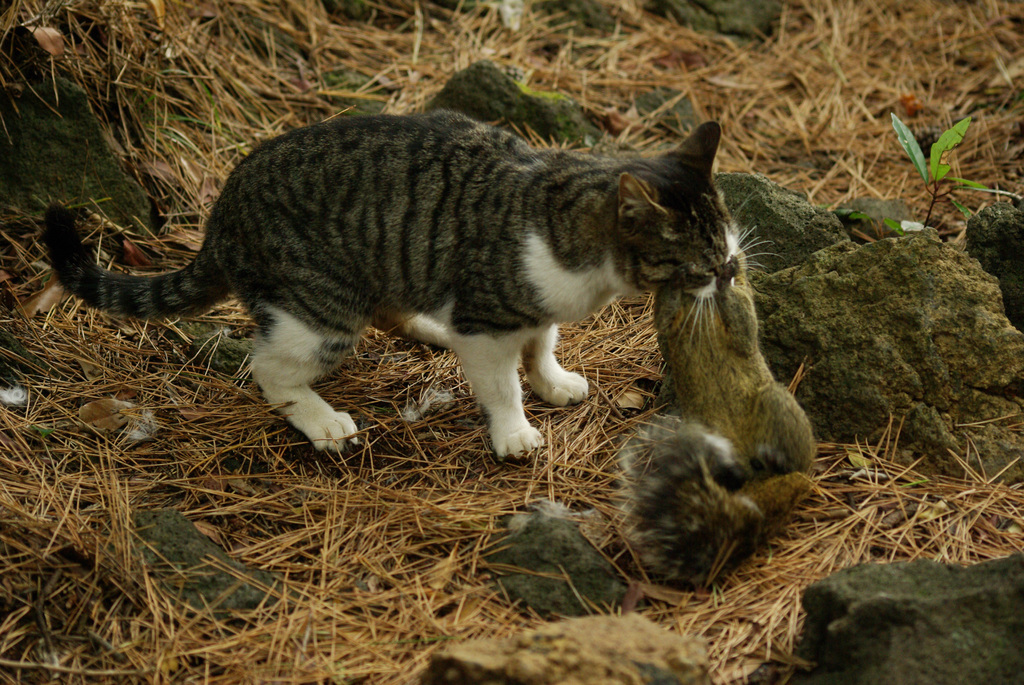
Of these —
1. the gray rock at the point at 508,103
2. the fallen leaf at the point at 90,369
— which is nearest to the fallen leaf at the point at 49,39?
the fallen leaf at the point at 90,369

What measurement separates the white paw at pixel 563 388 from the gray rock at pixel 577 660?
1668 mm

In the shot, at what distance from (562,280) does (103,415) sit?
1932 millimetres

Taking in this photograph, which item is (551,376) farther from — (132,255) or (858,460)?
(132,255)

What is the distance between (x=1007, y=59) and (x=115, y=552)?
6251mm

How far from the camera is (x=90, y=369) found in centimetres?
363

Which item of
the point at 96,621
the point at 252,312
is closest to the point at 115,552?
the point at 96,621

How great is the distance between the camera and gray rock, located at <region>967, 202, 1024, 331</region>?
3.45m

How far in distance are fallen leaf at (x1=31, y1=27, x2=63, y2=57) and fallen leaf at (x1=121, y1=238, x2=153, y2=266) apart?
924 mm

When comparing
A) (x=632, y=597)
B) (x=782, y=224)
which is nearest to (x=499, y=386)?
(x=632, y=597)

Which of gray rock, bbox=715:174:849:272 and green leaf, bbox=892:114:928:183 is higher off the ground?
green leaf, bbox=892:114:928:183

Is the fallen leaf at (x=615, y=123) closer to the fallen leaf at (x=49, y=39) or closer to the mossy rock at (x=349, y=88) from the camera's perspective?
the mossy rock at (x=349, y=88)

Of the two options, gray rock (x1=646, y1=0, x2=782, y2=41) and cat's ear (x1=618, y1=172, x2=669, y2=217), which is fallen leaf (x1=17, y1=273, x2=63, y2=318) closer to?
cat's ear (x1=618, y1=172, x2=669, y2=217)

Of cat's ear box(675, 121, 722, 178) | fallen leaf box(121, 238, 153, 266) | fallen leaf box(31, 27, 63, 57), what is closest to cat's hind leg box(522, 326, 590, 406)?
cat's ear box(675, 121, 722, 178)

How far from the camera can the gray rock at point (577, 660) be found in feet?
6.21
